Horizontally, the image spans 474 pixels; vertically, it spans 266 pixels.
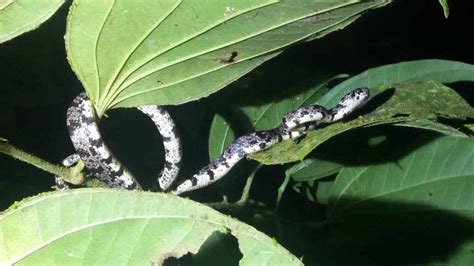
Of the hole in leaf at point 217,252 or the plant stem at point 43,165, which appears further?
the hole in leaf at point 217,252

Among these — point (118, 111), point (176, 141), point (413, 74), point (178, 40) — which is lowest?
point (176, 141)

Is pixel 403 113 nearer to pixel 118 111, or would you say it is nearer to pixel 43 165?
pixel 43 165

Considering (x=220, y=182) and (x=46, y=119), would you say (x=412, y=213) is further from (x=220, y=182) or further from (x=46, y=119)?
(x=46, y=119)

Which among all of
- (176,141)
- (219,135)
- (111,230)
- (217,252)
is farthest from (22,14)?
(176,141)

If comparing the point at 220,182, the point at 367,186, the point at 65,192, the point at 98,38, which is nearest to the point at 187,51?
the point at 98,38

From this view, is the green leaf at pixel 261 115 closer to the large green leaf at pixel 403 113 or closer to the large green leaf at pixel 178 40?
the large green leaf at pixel 403 113

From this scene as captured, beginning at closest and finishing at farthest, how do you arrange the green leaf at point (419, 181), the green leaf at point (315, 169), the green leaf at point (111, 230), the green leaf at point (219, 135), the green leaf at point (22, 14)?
the green leaf at point (111, 230)
the green leaf at point (22, 14)
the green leaf at point (419, 181)
the green leaf at point (315, 169)
the green leaf at point (219, 135)

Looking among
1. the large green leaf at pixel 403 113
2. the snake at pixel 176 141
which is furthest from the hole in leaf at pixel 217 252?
the snake at pixel 176 141
